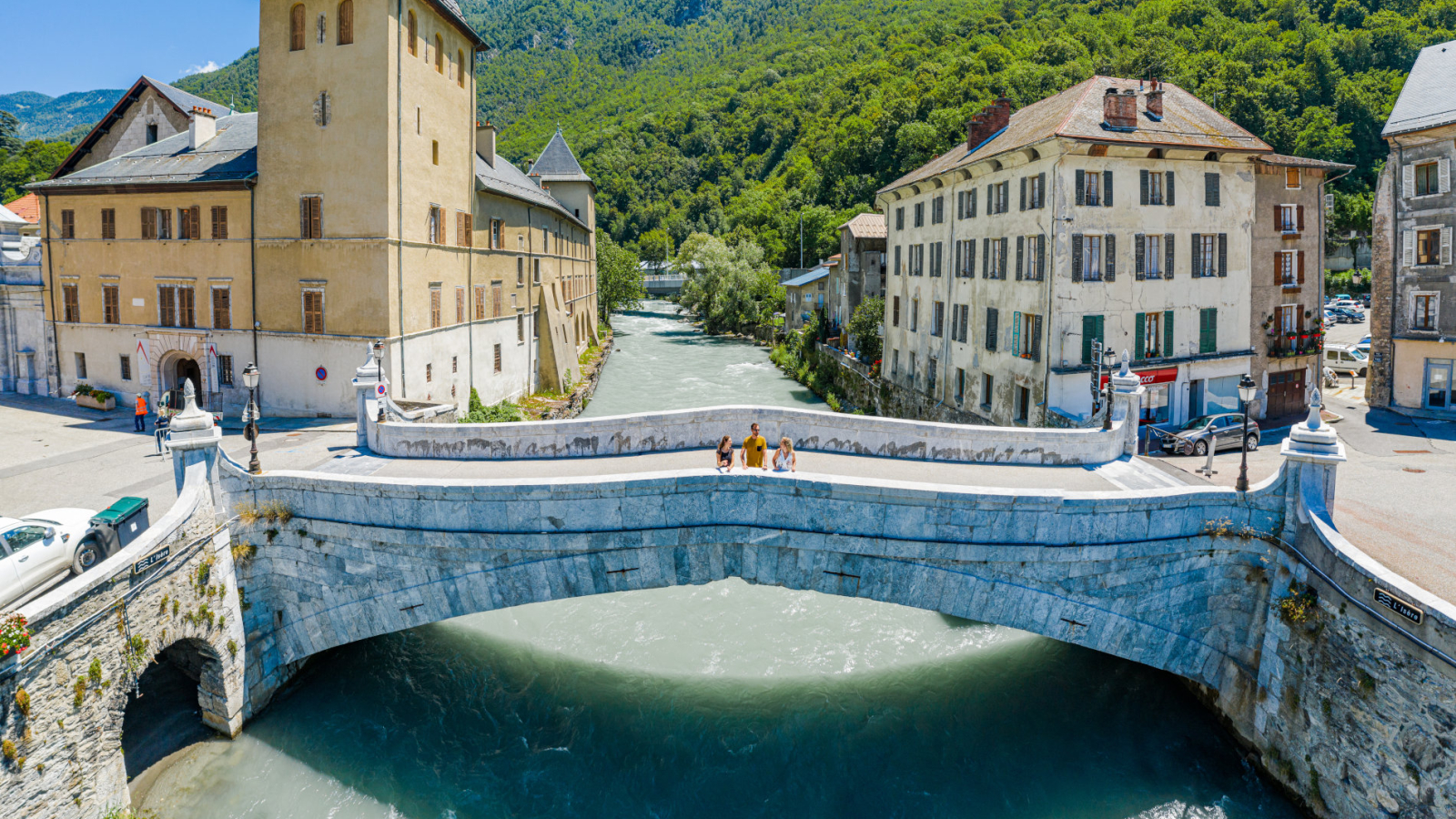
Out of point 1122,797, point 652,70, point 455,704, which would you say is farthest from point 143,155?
point 652,70

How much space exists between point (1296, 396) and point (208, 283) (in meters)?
40.7

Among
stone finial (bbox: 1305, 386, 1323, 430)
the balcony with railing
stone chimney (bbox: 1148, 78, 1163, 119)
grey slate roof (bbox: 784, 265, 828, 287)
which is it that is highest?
stone chimney (bbox: 1148, 78, 1163, 119)

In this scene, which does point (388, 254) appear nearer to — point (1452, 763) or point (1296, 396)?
point (1452, 763)

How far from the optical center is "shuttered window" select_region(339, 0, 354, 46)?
27.2 metres

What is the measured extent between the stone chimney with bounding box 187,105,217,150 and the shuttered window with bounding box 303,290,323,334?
30.5ft

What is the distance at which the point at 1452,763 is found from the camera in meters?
10.1

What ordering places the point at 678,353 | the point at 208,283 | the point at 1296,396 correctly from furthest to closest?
1. the point at 678,353
2. the point at 1296,396
3. the point at 208,283

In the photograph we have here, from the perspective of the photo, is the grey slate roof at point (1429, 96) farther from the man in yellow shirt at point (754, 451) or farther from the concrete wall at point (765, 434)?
the man in yellow shirt at point (754, 451)

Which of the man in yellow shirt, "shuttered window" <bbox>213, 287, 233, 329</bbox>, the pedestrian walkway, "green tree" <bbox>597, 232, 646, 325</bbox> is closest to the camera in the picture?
the man in yellow shirt

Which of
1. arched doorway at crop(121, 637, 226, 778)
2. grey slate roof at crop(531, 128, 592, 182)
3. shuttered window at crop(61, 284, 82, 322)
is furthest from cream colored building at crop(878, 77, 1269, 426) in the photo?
grey slate roof at crop(531, 128, 592, 182)

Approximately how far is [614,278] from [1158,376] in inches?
2505

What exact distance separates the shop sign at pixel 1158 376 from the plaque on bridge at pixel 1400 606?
17138mm

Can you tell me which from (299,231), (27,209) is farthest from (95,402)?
(27,209)

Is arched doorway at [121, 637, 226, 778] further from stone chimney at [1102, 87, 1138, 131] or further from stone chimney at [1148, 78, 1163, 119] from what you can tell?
stone chimney at [1148, 78, 1163, 119]
